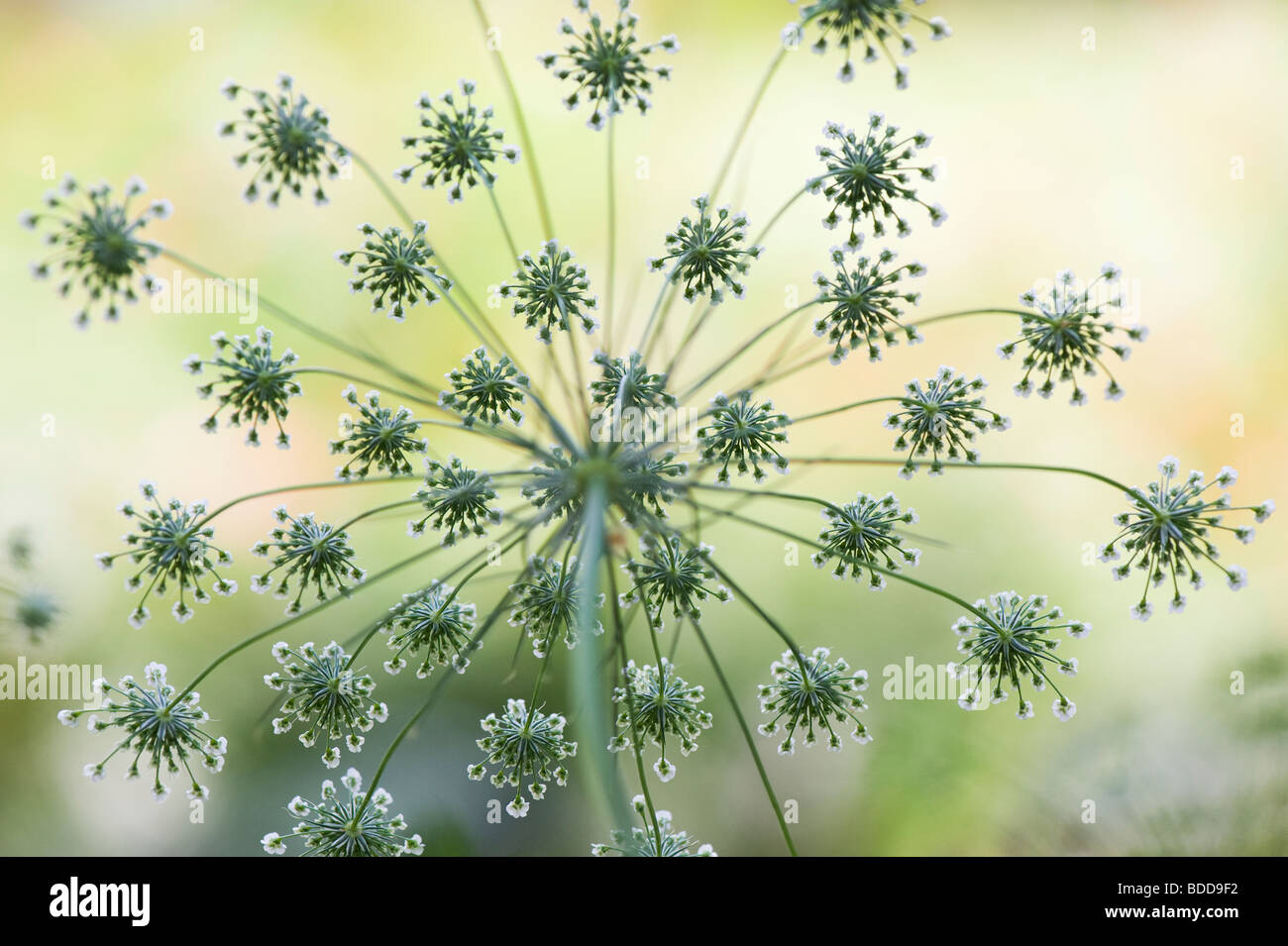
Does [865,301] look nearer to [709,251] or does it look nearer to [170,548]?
[709,251]

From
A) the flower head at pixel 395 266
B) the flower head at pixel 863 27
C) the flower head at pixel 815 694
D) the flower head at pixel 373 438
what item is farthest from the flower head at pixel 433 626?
the flower head at pixel 863 27

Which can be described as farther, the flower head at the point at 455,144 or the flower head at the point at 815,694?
the flower head at the point at 815,694

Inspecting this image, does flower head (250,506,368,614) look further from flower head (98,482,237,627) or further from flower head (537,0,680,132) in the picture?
flower head (537,0,680,132)

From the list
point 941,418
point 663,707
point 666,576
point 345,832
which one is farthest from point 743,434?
point 345,832

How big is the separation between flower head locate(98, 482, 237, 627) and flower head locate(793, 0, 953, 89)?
282 cm

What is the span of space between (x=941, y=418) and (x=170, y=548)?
9.49ft

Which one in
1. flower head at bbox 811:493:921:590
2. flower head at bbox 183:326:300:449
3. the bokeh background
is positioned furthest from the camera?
the bokeh background

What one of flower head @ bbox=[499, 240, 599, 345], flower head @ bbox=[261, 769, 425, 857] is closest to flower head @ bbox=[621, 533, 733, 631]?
flower head @ bbox=[499, 240, 599, 345]

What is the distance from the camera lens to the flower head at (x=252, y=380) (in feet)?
9.84

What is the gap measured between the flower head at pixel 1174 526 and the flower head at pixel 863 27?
1.73 meters

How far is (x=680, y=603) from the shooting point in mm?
3270

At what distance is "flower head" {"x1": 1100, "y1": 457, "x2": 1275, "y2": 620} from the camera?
9.85 ft

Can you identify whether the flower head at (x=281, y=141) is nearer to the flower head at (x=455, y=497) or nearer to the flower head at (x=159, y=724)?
the flower head at (x=455, y=497)
